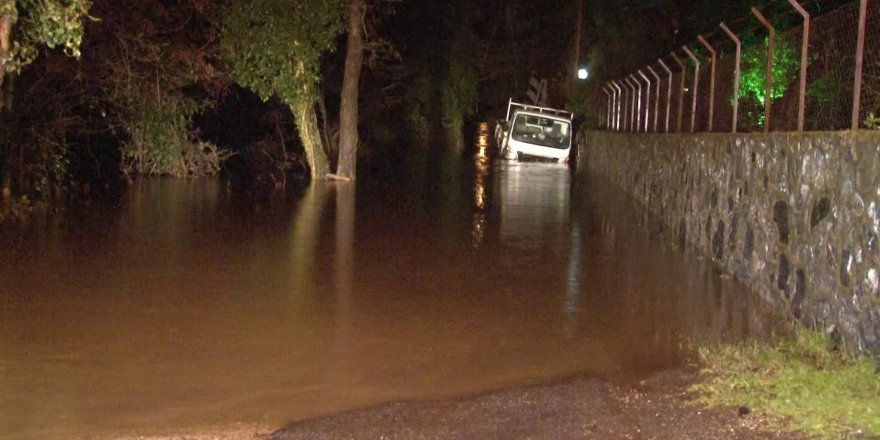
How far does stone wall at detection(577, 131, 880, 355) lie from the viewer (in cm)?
738

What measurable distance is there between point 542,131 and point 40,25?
27572 millimetres

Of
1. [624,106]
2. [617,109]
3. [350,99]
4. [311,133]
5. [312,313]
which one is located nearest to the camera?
[312,313]

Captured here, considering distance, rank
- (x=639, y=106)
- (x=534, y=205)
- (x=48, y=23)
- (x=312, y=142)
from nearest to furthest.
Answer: (x=48, y=23) → (x=534, y=205) → (x=639, y=106) → (x=312, y=142)

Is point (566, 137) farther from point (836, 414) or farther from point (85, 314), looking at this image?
point (836, 414)

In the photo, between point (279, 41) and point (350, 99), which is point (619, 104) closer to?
point (350, 99)

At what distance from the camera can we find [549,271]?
12.2m

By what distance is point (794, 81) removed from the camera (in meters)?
12.6

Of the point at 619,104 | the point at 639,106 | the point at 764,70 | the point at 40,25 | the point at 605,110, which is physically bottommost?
the point at 40,25

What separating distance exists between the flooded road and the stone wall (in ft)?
1.40

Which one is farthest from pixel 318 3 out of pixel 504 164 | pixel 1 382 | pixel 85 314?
pixel 1 382

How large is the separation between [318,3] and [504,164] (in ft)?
41.4

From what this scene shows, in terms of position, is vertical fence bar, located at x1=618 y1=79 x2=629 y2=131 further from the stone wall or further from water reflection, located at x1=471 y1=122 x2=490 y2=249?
the stone wall

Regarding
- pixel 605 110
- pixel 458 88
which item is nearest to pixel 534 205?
pixel 605 110

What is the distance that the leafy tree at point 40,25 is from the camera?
9672mm
